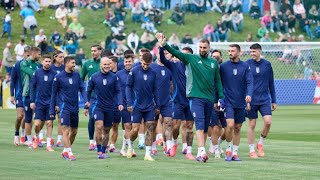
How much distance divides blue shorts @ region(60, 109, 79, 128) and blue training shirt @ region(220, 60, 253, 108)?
3.13m

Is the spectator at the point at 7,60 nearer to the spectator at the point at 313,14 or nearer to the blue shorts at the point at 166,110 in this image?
the spectator at the point at 313,14

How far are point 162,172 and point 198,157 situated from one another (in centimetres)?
237

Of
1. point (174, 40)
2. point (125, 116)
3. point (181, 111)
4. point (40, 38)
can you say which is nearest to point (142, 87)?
point (181, 111)

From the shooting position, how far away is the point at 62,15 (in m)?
53.5

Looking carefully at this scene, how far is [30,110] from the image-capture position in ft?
79.7

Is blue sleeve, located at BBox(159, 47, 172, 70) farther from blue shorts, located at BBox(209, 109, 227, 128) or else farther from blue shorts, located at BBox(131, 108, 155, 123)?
blue shorts, located at BBox(209, 109, 227, 128)

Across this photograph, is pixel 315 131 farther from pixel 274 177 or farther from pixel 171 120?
pixel 274 177

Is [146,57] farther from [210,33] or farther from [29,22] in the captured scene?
[210,33]

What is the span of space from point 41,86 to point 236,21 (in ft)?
111

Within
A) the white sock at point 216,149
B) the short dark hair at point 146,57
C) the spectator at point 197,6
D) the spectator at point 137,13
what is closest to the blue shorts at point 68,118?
the short dark hair at point 146,57

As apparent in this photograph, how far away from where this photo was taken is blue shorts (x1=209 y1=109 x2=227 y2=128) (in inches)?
838

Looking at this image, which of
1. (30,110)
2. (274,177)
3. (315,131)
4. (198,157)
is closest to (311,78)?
(315,131)

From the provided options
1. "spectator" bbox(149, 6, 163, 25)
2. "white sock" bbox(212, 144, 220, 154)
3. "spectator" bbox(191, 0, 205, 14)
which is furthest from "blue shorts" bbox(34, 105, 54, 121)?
"spectator" bbox(191, 0, 205, 14)

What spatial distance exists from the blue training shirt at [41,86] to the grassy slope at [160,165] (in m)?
1.15
